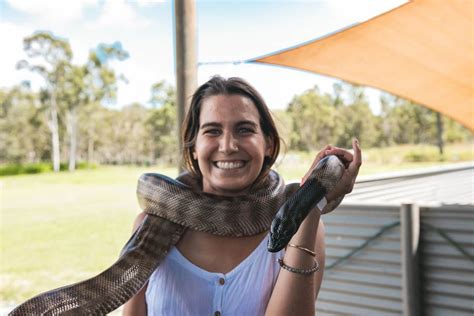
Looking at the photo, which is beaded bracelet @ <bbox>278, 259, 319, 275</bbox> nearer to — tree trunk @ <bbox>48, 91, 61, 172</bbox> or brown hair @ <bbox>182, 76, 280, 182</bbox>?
brown hair @ <bbox>182, 76, 280, 182</bbox>

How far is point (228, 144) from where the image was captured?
1104 mm

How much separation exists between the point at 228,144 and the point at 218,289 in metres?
0.34

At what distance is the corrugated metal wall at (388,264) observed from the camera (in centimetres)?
270

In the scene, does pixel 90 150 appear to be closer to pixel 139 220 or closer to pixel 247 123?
pixel 139 220

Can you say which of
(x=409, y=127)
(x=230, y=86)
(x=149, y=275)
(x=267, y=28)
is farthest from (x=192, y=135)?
(x=267, y=28)

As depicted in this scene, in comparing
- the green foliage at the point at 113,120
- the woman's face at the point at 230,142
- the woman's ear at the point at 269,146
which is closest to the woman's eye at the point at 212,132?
the woman's face at the point at 230,142

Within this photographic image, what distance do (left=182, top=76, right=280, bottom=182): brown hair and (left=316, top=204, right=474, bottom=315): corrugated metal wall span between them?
6.22 feet

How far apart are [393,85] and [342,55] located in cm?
93

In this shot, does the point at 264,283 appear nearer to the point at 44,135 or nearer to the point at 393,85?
the point at 393,85

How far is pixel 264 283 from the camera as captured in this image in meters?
1.07

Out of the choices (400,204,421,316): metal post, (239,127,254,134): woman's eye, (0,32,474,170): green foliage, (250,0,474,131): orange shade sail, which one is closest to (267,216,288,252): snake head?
(239,127,254,134): woman's eye

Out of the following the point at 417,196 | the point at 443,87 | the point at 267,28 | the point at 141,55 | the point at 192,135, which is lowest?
the point at 417,196

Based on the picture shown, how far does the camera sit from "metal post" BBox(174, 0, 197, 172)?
2250mm

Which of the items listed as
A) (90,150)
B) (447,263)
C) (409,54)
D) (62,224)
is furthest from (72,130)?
(447,263)
